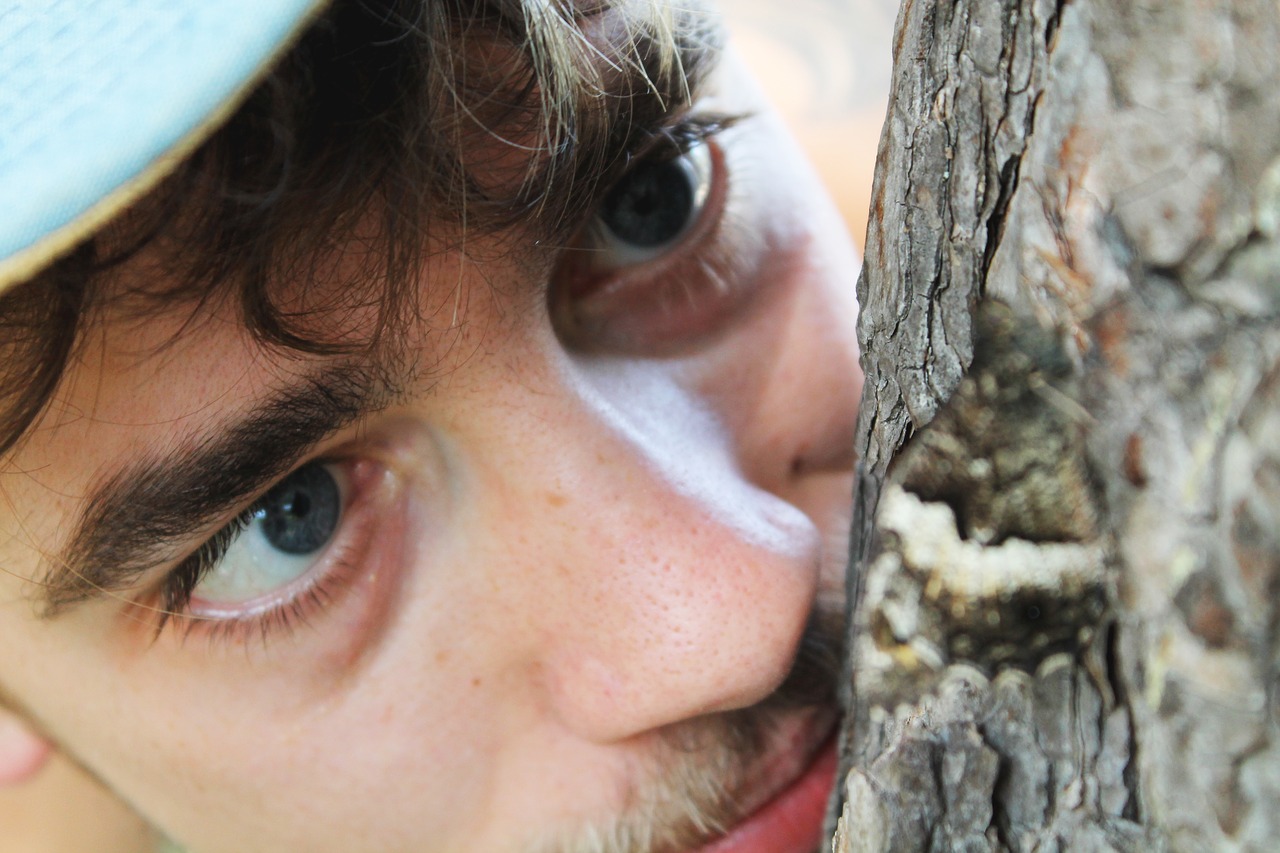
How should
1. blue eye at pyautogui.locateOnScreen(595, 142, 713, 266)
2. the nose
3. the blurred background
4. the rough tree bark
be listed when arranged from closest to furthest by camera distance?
1. the rough tree bark
2. the nose
3. blue eye at pyautogui.locateOnScreen(595, 142, 713, 266)
4. the blurred background

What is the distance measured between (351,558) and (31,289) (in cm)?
23

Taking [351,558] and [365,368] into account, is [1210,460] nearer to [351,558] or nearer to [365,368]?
[365,368]

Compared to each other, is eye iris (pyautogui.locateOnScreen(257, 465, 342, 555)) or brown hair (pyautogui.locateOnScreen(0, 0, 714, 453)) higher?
brown hair (pyautogui.locateOnScreen(0, 0, 714, 453))

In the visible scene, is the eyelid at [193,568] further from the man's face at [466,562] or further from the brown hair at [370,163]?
the brown hair at [370,163]

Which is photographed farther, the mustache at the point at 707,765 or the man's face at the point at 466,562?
the mustache at the point at 707,765

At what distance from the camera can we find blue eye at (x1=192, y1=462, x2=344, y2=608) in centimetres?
57

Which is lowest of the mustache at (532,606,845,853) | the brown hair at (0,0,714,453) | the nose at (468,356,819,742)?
the mustache at (532,606,845,853)

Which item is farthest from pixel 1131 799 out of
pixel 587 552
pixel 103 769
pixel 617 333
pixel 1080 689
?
pixel 103 769

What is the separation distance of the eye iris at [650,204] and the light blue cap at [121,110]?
319 millimetres

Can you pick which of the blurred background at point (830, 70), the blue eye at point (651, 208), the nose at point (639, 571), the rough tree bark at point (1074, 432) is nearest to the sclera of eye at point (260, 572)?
the nose at point (639, 571)

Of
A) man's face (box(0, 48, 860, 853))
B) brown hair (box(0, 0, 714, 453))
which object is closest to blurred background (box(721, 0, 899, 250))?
man's face (box(0, 48, 860, 853))

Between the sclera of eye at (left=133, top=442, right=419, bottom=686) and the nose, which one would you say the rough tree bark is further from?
the sclera of eye at (left=133, top=442, right=419, bottom=686)

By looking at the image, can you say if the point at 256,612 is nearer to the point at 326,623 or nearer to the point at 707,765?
the point at 326,623

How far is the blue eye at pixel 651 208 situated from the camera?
0.65m
